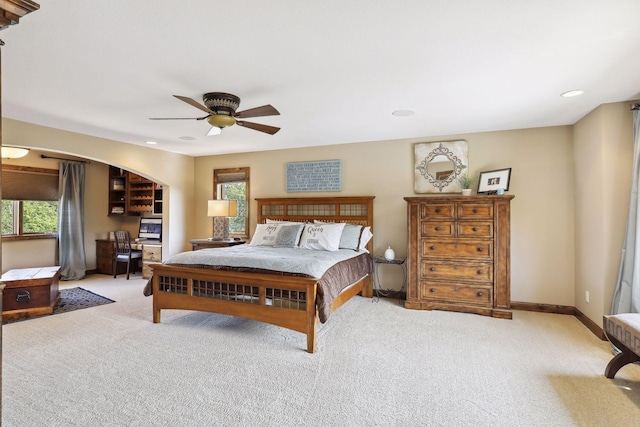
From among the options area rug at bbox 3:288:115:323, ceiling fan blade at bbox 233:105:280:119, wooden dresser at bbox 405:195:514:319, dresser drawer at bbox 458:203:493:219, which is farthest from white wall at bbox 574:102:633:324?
area rug at bbox 3:288:115:323

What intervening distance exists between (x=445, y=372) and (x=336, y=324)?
4.49ft

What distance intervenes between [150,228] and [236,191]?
211cm

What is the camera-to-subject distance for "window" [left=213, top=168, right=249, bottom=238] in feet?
20.5

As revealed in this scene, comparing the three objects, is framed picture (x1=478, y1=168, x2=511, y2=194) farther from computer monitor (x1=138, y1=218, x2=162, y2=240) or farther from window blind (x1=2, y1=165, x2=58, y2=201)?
window blind (x1=2, y1=165, x2=58, y2=201)

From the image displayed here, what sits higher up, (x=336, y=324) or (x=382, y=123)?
(x=382, y=123)

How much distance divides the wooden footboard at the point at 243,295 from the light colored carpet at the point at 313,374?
0.74 feet

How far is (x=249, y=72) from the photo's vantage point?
111 inches

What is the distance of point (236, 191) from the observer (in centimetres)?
643

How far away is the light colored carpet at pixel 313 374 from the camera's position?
2.16 metres

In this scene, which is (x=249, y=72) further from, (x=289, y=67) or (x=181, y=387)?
(x=181, y=387)

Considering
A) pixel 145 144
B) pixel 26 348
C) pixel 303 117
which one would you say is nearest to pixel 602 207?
pixel 303 117

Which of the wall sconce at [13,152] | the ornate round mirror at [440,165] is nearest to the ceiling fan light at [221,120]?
the ornate round mirror at [440,165]

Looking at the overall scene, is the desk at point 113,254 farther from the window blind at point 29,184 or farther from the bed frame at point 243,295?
the bed frame at point 243,295

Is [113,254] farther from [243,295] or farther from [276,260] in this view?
[276,260]
